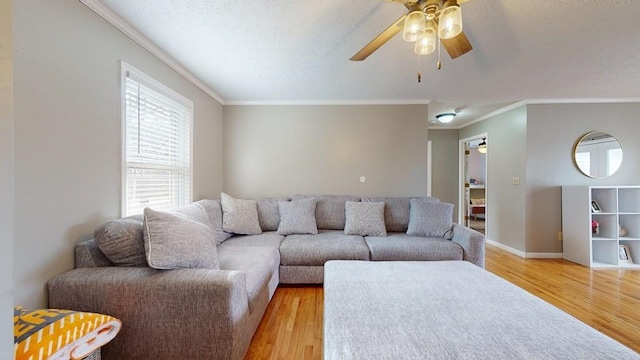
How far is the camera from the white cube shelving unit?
125 inches

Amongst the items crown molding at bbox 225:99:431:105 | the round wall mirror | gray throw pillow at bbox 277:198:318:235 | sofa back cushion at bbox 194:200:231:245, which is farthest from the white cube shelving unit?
sofa back cushion at bbox 194:200:231:245

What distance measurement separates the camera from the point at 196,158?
2889 mm

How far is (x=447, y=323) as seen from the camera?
1.01m

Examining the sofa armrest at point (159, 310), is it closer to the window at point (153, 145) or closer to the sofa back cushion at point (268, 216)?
the window at point (153, 145)

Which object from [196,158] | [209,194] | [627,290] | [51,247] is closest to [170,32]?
[196,158]

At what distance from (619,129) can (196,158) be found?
588cm

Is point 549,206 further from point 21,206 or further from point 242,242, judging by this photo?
point 21,206

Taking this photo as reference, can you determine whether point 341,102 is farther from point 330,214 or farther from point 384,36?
point 384,36

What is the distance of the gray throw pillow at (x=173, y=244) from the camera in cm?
137

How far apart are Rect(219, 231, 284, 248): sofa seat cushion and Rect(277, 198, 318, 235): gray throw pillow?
17 cm

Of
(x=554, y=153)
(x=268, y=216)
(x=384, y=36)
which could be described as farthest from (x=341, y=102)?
(x=554, y=153)

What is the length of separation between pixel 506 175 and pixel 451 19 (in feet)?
12.3

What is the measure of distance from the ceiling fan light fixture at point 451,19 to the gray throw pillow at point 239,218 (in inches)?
100

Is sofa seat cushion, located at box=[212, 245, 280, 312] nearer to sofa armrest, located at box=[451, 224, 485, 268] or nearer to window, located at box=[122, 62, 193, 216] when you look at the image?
window, located at box=[122, 62, 193, 216]
